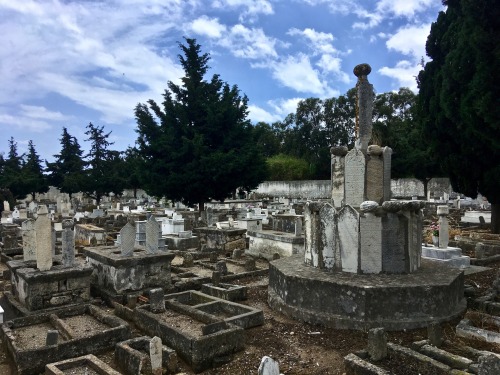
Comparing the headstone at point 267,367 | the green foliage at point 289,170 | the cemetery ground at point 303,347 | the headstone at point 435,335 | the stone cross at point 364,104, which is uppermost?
the green foliage at point 289,170

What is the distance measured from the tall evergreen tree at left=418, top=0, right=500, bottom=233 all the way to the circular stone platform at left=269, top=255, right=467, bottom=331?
788 centimetres

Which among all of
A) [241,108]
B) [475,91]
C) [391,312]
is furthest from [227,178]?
[391,312]

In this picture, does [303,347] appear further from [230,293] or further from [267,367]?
[230,293]

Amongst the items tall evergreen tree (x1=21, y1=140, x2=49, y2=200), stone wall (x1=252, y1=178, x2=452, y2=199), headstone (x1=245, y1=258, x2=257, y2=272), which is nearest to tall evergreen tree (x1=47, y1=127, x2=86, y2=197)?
tall evergreen tree (x1=21, y1=140, x2=49, y2=200)

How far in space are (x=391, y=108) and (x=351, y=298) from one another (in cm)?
5728

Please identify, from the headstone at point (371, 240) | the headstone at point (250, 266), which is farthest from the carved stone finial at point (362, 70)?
the headstone at point (250, 266)

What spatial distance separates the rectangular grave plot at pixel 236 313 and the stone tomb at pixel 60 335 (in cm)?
164

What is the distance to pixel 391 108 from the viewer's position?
58.2m

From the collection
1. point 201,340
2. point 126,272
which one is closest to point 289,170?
point 126,272

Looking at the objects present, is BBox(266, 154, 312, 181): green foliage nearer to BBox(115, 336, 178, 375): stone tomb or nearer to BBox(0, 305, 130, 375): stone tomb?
BBox(0, 305, 130, 375): stone tomb

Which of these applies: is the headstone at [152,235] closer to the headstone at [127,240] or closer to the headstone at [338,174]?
the headstone at [127,240]

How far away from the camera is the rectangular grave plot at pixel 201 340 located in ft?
17.1

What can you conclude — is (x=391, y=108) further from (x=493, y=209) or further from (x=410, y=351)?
(x=410, y=351)

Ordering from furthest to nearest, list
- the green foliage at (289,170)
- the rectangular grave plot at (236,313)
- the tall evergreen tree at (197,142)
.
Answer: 1. the green foliage at (289,170)
2. the tall evergreen tree at (197,142)
3. the rectangular grave plot at (236,313)
